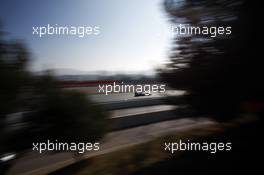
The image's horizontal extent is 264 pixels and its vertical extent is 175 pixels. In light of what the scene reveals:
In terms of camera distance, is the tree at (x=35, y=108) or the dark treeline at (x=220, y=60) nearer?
the tree at (x=35, y=108)

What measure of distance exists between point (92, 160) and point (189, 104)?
8.58 feet

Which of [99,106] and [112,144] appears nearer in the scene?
[99,106]

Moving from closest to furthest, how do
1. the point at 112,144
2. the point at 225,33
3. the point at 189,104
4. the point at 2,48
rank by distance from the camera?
1. the point at 2,48
2. the point at 225,33
3. the point at 189,104
4. the point at 112,144

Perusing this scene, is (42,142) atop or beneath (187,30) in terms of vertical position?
beneath

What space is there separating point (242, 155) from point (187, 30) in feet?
10.9

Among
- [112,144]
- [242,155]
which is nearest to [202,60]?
[242,155]

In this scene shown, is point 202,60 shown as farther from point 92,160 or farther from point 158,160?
point 92,160

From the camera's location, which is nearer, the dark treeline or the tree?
the tree

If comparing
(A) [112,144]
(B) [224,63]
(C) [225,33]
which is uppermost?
(C) [225,33]

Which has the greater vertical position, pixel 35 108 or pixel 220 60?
pixel 220 60

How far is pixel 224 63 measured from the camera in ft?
24.5

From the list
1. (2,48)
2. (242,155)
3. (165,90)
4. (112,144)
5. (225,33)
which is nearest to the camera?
(2,48)

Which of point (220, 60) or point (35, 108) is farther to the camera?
→ point (220, 60)

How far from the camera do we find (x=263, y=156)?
723cm
